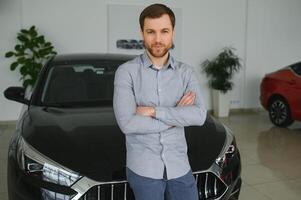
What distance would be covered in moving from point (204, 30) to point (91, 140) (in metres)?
5.73

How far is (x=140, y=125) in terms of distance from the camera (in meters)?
1.57

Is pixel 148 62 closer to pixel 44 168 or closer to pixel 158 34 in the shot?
pixel 158 34

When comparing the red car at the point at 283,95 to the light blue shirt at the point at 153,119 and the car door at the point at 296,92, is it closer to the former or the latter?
the car door at the point at 296,92

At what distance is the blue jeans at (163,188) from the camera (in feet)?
5.25

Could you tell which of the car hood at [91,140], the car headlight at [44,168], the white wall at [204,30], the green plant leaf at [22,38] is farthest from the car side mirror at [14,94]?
the white wall at [204,30]

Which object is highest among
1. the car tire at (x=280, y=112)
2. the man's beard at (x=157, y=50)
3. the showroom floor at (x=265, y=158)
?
the man's beard at (x=157, y=50)

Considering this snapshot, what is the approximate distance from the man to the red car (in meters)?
Result: 4.67

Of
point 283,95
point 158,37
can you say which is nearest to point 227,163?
point 158,37

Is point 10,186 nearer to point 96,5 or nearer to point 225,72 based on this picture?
point 96,5

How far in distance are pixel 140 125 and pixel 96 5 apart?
5458 millimetres

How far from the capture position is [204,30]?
7.48 m

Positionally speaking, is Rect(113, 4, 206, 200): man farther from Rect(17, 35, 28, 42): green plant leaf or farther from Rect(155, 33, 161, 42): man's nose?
Rect(17, 35, 28, 42): green plant leaf

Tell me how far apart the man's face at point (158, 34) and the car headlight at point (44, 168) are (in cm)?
77

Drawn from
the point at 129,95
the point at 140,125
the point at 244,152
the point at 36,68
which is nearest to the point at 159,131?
the point at 140,125
